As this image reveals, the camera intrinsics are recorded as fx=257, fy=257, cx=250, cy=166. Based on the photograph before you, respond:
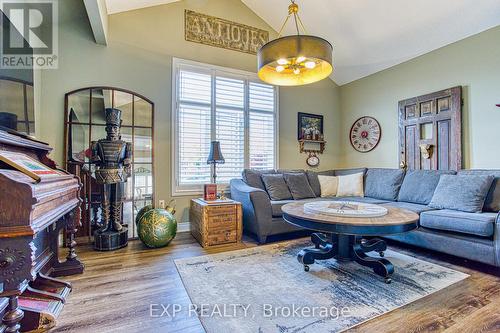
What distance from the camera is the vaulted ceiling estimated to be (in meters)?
3.21

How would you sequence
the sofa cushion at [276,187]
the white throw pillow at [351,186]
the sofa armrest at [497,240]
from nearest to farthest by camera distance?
the sofa armrest at [497,240] < the sofa cushion at [276,187] < the white throw pillow at [351,186]

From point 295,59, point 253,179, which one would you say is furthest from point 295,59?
point 253,179

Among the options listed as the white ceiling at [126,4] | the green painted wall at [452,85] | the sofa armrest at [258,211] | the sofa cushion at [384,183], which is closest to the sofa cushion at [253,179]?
the sofa armrest at [258,211]

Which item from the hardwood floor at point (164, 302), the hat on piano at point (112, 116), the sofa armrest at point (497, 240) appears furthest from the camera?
the hat on piano at point (112, 116)

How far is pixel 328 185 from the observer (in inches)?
172

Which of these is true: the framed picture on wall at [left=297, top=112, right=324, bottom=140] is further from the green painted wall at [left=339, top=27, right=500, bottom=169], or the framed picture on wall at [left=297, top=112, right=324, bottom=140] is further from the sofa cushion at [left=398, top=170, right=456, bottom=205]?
the sofa cushion at [left=398, top=170, right=456, bottom=205]

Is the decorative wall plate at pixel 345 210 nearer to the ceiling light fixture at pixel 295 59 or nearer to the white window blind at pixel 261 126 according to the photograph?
the ceiling light fixture at pixel 295 59

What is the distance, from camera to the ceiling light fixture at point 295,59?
204 centimetres

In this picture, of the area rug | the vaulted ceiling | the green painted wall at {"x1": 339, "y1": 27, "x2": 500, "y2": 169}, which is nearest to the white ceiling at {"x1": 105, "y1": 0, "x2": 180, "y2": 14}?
the vaulted ceiling

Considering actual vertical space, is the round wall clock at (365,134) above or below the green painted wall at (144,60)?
below

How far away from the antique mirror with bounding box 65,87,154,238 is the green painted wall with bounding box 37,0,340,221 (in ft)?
0.33

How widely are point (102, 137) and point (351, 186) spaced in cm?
378

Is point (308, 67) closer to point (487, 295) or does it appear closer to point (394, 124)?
point (487, 295)

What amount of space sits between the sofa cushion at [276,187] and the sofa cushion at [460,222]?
5.64 ft
